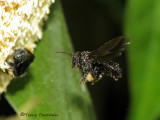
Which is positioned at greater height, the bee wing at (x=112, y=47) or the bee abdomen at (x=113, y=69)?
the bee wing at (x=112, y=47)

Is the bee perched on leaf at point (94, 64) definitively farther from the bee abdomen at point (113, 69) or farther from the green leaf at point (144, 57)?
the green leaf at point (144, 57)

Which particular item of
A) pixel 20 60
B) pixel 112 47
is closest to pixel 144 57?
pixel 112 47

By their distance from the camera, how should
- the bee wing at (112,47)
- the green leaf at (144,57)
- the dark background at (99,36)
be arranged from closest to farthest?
the bee wing at (112,47), the green leaf at (144,57), the dark background at (99,36)

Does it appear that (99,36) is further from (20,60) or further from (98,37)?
(20,60)

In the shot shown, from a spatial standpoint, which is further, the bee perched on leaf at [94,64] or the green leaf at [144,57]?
the green leaf at [144,57]

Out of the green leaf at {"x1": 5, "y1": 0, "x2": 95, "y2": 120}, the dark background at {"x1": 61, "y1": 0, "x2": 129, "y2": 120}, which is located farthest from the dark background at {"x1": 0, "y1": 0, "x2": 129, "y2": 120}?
the green leaf at {"x1": 5, "y1": 0, "x2": 95, "y2": 120}

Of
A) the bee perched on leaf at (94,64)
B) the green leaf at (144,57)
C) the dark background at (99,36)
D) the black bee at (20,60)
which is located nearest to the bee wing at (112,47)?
the bee perched on leaf at (94,64)

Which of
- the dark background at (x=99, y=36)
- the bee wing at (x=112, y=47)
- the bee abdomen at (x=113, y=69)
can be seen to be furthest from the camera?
the dark background at (x=99, y=36)
